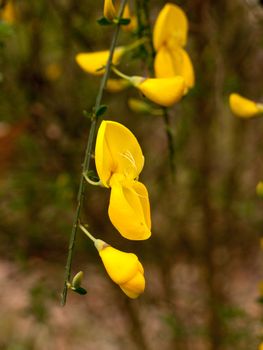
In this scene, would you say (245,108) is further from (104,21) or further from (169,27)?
(104,21)

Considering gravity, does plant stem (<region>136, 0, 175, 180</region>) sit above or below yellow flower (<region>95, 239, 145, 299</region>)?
above

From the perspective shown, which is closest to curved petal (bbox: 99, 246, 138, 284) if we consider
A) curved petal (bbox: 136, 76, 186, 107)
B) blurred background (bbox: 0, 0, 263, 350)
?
curved petal (bbox: 136, 76, 186, 107)

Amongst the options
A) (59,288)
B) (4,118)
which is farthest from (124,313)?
(4,118)

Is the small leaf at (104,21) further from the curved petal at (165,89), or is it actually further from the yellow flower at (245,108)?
the yellow flower at (245,108)

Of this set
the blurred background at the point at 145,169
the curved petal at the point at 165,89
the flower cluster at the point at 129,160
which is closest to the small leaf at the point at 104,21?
the flower cluster at the point at 129,160

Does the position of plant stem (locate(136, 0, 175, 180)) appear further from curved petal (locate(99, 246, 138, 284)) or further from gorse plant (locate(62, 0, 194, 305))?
curved petal (locate(99, 246, 138, 284))
